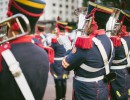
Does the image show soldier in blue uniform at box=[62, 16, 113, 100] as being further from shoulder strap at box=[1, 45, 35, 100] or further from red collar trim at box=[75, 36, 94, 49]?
shoulder strap at box=[1, 45, 35, 100]

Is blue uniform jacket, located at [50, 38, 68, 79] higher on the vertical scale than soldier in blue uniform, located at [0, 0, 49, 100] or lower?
lower

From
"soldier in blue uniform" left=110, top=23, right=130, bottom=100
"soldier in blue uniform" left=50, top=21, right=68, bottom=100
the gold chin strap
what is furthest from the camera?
"soldier in blue uniform" left=50, top=21, right=68, bottom=100

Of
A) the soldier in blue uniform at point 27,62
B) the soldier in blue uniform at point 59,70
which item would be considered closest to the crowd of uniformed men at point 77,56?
the soldier in blue uniform at point 27,62

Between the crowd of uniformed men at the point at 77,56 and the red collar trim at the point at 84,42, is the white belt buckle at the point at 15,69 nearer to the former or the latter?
the crowd of uniformed men at the point at 77,56

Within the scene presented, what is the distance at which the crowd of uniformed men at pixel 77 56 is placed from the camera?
9.74ft

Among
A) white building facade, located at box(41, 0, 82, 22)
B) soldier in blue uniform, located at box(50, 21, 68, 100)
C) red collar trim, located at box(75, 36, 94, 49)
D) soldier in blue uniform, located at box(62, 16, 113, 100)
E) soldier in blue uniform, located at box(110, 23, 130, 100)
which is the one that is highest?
red collar trim, located at box(75, 36, 94, 49)

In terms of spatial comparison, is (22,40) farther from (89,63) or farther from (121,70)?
(121,70)

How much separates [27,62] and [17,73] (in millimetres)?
159

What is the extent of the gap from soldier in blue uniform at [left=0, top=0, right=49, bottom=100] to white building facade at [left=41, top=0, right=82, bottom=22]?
103 m

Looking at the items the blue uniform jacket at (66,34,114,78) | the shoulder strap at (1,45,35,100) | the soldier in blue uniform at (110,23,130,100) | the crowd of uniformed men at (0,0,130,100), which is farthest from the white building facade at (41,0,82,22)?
the shoulder strap at (1,45,35,100)

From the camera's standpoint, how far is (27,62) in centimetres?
303

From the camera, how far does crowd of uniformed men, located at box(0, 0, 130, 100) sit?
2969 mm

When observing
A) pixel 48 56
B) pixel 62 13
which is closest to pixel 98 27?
pixel 48 56

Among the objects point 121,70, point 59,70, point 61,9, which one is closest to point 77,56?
point 121,70
